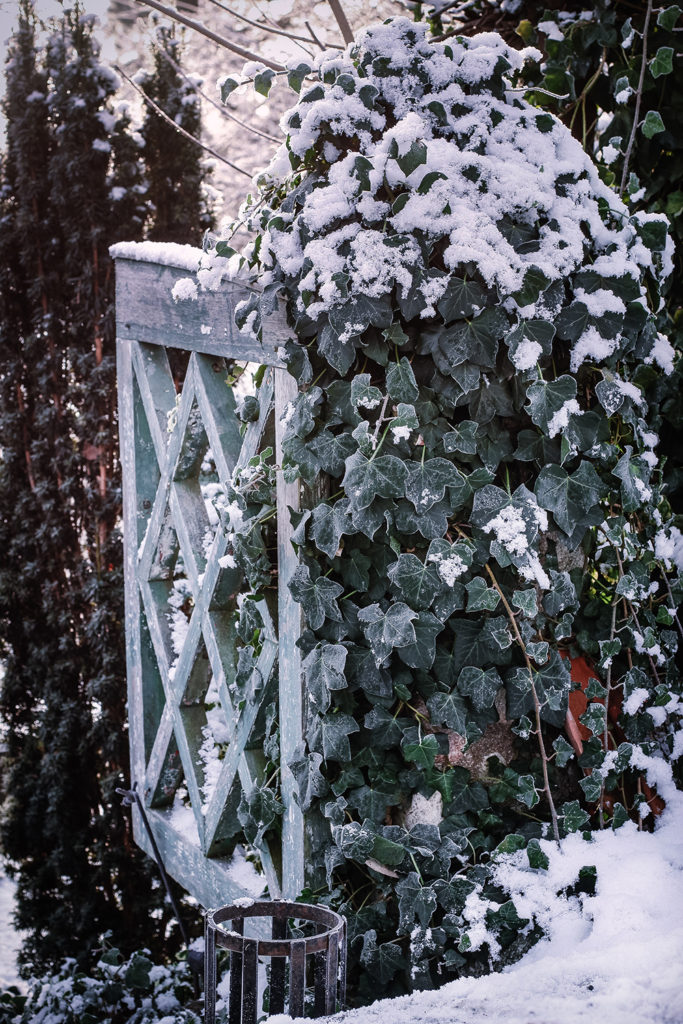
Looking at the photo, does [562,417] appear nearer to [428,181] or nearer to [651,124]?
[428,181]

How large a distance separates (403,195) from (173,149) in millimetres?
3060

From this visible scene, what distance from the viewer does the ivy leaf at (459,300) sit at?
4.65 ft

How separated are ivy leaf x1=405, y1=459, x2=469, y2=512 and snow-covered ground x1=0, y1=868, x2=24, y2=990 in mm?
3095

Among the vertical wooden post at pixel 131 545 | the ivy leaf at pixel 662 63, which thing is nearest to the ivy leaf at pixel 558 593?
the ivy leaf at pixel 662 63

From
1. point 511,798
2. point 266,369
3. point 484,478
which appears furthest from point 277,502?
point 511,798

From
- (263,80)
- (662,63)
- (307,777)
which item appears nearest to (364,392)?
(263,80)

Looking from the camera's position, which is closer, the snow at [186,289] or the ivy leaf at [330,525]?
the ivy leaf at [330,525]

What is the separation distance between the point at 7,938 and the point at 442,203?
3747mm

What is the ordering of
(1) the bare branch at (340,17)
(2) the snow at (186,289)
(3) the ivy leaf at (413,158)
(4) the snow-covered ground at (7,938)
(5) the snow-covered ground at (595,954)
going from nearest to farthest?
(5) the snow-covered ground at (595,954)
(3) the ivy leaf at (413,158)
(2) the snow at (186,289)
(1) the bare branch at (340,17)
(4) the snow-covered ground at (7,938)

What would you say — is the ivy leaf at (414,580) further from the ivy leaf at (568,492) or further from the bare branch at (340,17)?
the bare branch at (340,17)

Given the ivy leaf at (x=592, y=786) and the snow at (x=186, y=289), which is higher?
the snow at (x=186, y=289)

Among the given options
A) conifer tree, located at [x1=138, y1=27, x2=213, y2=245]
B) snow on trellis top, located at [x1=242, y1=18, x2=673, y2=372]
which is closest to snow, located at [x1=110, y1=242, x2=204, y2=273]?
snow on trellis top, located at [x1=242, y1=18, x2=673, y2=372]

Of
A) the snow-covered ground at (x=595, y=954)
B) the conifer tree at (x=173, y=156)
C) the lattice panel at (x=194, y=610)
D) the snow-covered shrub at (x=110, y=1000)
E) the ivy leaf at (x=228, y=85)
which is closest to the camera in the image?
the snow-covered ground at (x=595, y=954)

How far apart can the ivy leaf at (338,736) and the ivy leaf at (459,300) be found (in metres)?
0.75
